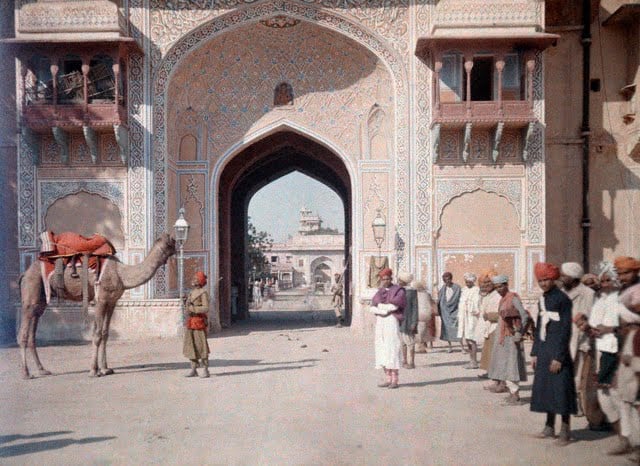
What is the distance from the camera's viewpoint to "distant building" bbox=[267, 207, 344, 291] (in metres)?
60.2

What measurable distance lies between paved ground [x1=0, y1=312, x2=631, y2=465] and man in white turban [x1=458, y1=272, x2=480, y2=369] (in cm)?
50

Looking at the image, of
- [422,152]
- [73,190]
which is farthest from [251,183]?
[422,152]

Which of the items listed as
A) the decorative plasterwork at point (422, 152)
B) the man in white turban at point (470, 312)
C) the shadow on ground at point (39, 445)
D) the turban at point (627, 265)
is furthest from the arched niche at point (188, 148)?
the turban at point (627, 265)

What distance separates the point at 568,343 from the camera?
6.28 meters

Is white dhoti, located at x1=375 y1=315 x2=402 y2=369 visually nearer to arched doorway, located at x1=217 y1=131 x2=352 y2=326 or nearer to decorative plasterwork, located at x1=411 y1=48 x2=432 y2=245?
decorative plasterwork, located at x1=411 y1=48 x2=432 y2=245

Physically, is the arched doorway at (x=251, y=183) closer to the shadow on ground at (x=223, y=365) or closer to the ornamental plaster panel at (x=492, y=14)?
the ornamental plaster panel at (x=492, y=14)

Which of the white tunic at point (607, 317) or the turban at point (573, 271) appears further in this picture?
the turban at point (573, 271)

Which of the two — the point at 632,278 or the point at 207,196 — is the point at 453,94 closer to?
the point at 207,196

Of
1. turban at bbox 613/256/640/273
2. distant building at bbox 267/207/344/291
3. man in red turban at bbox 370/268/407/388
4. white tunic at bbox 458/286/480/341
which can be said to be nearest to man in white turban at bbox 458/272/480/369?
white tunic at bbox 458/286/480/341

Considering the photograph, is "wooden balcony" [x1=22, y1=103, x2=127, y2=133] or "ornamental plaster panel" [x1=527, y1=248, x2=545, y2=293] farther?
"ornamental plaster panel" [x1=527, y1=248, x2=545, y2=293]

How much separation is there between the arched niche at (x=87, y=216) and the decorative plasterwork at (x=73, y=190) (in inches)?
3.3

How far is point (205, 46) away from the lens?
55.8 feet

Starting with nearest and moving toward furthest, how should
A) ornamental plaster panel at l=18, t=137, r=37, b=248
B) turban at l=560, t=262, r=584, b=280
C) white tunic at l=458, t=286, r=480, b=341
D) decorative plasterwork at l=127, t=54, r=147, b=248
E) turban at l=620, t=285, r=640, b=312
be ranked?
turban at l=620, t=285, r=640, b=312
turban at l=560, t=262, r=584, b=280
white tunic at l=458, t=286, r=480, b=341
ornamental plaster panel at l=18, t=137, r=37, b=248
decorative plasterwork at l=127, t=54, r=147, b=248

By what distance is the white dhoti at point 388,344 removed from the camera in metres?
9.12
